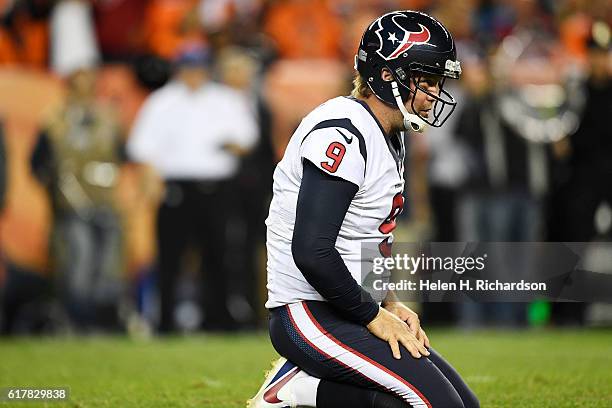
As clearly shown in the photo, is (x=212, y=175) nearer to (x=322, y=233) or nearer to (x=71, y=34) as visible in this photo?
(x=71, y=34)

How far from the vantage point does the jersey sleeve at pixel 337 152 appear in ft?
14.6

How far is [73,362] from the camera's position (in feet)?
27.3

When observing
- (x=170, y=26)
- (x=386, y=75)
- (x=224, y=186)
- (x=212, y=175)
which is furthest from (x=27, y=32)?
(x=386, y=75)

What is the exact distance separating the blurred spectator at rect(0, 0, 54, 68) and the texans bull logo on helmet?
7.53 meters

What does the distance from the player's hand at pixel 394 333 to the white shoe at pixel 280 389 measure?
0.39m

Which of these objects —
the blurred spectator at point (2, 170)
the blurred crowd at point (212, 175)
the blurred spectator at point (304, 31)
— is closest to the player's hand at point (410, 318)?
the blurred crowd at point (212, 175)

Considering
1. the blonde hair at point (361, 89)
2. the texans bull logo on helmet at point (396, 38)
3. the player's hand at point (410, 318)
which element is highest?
the texans bull logo on helmet at point (396, 38)

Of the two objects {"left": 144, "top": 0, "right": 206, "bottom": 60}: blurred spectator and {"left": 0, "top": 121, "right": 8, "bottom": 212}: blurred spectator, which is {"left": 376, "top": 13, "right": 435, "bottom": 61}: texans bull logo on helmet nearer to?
{"left": 0, "top": 121, "right": 8, "bottom": 212}: blurred spectator

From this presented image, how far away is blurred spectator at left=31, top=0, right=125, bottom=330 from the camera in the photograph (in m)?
10.6

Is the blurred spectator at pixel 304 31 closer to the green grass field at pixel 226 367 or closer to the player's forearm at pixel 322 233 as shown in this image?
the green grass field at pixel 226 367

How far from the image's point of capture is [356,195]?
185 inches

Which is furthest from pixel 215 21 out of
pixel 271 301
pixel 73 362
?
pixel 271 301

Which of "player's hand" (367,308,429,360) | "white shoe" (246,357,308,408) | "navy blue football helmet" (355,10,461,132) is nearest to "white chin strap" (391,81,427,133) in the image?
"navy blue football helmet" (355,10,461,132)

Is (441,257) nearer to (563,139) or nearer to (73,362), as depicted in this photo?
(73,362)
